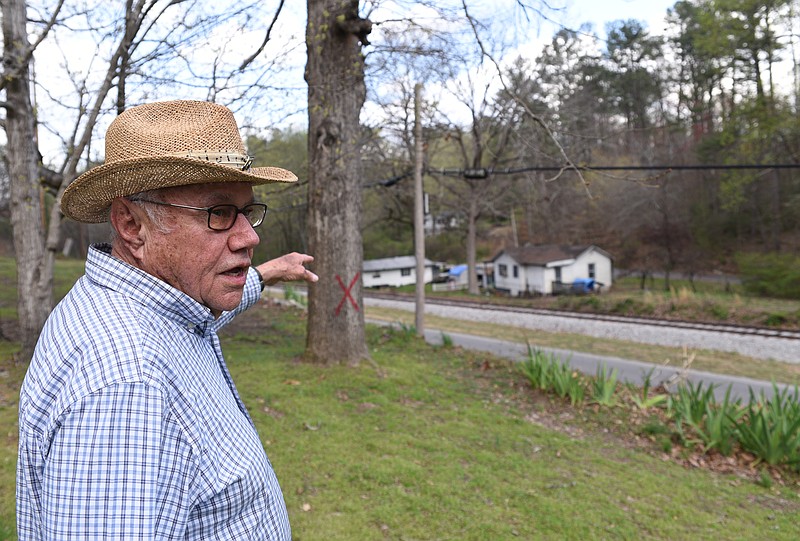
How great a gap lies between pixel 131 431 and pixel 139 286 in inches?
18.8

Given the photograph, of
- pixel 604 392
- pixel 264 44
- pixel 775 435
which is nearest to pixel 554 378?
pixel 604 392

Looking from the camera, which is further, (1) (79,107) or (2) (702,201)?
(2) (702,201)

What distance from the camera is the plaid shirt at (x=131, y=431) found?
1.25m

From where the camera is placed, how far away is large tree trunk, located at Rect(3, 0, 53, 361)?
22.0 ft

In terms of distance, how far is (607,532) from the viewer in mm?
4301

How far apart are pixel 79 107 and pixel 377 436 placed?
478 centimetres

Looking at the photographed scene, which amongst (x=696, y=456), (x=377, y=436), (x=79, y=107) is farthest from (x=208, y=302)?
(x=696, y=456)

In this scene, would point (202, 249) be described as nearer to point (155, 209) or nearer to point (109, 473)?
point (155, 209)

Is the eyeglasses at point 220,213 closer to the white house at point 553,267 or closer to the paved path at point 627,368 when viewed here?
the paved path at point 627,368

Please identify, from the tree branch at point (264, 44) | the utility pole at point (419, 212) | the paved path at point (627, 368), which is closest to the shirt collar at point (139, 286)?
the tree branch at point (264, 44)

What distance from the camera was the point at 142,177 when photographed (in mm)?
1607

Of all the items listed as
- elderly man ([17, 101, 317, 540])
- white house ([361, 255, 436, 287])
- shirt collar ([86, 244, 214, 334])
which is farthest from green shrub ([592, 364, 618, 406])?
white house ([361, 255, 436, 287])

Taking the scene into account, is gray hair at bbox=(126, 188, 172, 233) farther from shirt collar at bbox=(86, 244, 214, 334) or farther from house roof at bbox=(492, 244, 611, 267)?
house roof at bbox=(492, 244, 611, 267)

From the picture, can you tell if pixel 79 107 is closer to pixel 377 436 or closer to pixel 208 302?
pixel 377 436
